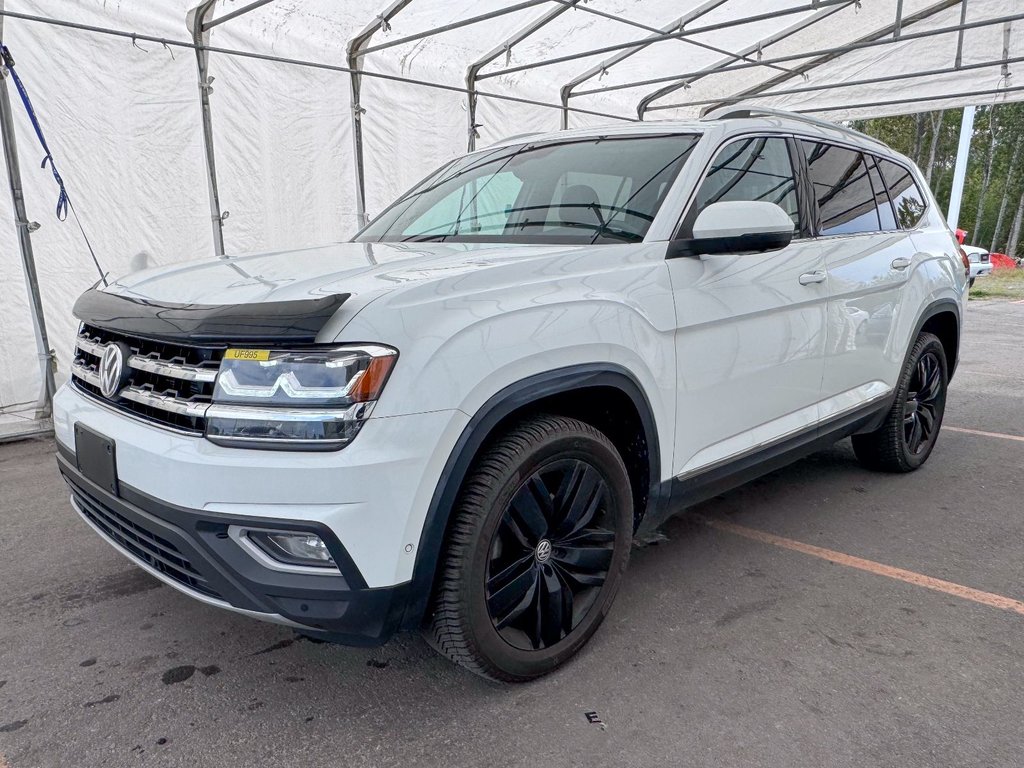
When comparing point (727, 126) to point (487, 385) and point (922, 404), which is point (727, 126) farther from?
point (922, 404)

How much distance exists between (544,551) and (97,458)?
131 centimetres

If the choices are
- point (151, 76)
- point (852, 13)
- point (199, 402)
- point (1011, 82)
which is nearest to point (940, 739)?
point (199, 402)

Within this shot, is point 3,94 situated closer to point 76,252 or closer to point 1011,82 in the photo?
point 76,252

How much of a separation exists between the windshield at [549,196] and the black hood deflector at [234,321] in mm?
1105

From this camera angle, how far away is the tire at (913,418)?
13.3ft

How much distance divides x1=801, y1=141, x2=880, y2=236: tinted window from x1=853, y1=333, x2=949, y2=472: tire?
2.90 feet

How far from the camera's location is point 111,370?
2158 mm

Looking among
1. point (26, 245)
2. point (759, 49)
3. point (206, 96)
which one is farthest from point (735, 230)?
point (759, 49)

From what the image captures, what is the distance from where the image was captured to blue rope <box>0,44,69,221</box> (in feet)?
16.7

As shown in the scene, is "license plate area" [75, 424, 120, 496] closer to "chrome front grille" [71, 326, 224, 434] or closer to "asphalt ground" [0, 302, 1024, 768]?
"chrome front grille" [71, 326, 224, 434]

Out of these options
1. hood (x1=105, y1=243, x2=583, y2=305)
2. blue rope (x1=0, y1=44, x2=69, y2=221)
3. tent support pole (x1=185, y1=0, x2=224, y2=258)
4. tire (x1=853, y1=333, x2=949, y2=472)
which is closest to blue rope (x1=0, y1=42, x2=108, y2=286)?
blue rope (x1=0, y1=44, x2=69, y2=221)

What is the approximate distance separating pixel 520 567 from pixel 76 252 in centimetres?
530

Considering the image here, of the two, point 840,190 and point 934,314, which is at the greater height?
point 840,190

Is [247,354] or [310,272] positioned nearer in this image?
[247,354]
